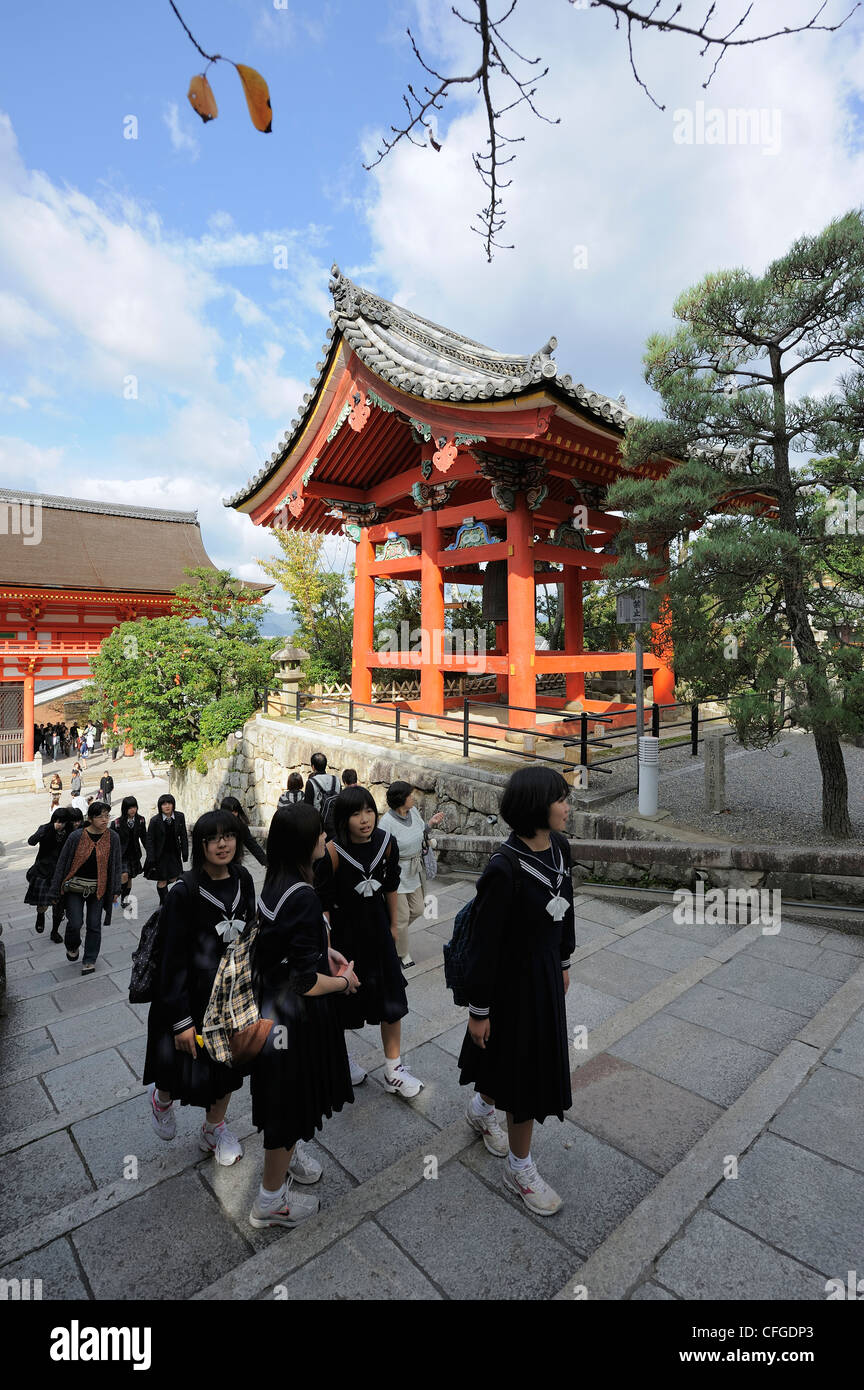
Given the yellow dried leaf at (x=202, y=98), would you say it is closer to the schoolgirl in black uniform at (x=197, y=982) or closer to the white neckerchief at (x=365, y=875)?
the schoolgirl in black uniform at (x=197, y=982)

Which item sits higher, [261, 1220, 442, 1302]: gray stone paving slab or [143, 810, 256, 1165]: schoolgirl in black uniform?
[143, 810, 256, 1165]: schoolgirl in black uniform

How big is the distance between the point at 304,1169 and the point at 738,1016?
260 cm

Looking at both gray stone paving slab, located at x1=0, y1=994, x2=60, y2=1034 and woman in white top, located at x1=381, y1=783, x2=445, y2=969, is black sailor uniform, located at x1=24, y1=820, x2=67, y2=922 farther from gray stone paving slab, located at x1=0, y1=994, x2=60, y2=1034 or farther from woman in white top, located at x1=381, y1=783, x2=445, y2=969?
woman in white top, located at x1=381, y1=783, x2=445, y2=969

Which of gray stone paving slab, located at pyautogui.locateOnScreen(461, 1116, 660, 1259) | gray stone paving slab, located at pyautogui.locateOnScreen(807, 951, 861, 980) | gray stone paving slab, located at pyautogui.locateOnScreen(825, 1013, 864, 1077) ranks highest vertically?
gray stone paving slab, located at pyautogui.locateOnScreen(825, 1013, 864, 1077)

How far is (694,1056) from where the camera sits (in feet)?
10.9

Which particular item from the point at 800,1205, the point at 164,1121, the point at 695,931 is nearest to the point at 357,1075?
the point at 164,1121

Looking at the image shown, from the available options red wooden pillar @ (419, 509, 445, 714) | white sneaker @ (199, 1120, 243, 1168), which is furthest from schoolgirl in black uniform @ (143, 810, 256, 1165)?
red wooden pillar @ (419, 509, 445, 714)

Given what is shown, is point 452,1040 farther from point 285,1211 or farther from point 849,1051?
point 849,1051

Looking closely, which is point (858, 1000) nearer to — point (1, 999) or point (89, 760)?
point (1, 999)

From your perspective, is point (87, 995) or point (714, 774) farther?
point (714, 774)

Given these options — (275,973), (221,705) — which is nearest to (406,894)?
(275,973)

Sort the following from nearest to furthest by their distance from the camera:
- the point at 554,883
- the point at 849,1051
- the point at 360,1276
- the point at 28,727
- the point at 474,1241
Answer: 1. the point at 360,1276
2. the point at 474,1241
3. the point at 554,883
4. the point at 849,1051
5. the point at 28,727

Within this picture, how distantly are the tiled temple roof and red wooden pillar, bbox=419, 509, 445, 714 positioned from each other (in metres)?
2.17

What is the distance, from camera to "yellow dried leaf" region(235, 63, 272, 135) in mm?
1522
